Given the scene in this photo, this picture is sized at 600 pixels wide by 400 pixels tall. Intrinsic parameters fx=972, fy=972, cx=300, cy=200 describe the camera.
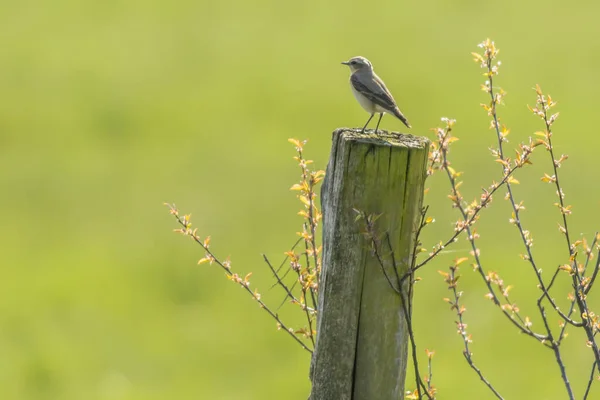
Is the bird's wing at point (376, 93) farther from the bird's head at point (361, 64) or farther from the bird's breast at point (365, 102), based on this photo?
the bird's head at point (361, 64)

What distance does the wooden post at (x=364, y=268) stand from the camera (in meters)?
3.51

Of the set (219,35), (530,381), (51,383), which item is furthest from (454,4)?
(51,383)

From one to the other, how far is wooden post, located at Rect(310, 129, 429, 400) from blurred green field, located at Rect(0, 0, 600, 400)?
6.46m

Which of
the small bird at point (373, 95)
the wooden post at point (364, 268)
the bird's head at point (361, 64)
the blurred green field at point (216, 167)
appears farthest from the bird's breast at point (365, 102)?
the blurred green field at point (216, 167)

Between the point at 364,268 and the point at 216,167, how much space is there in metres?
10.7

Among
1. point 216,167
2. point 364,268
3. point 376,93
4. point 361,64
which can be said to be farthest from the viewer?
point 216,167

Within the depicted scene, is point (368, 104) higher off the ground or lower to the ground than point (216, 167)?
lower

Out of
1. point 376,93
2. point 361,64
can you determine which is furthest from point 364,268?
point 361,64

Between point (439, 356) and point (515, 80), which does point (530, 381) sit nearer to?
point (439, 356)

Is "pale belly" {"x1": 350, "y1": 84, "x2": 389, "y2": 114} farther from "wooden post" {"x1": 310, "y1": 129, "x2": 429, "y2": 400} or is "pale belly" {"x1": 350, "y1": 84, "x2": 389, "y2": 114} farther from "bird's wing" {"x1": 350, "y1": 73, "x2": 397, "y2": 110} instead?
"wooden post" {"x1": 310, "y1": 129, "x2": 429, "y2": 400}

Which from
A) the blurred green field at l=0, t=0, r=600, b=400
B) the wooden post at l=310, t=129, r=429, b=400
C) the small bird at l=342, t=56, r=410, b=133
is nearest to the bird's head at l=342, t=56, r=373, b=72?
the small bird at l=342, t=56, r=410, b=133

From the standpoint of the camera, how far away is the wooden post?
138 inches

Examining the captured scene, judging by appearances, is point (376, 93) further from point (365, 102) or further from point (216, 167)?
point (216, 167)

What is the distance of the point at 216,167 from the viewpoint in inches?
558
